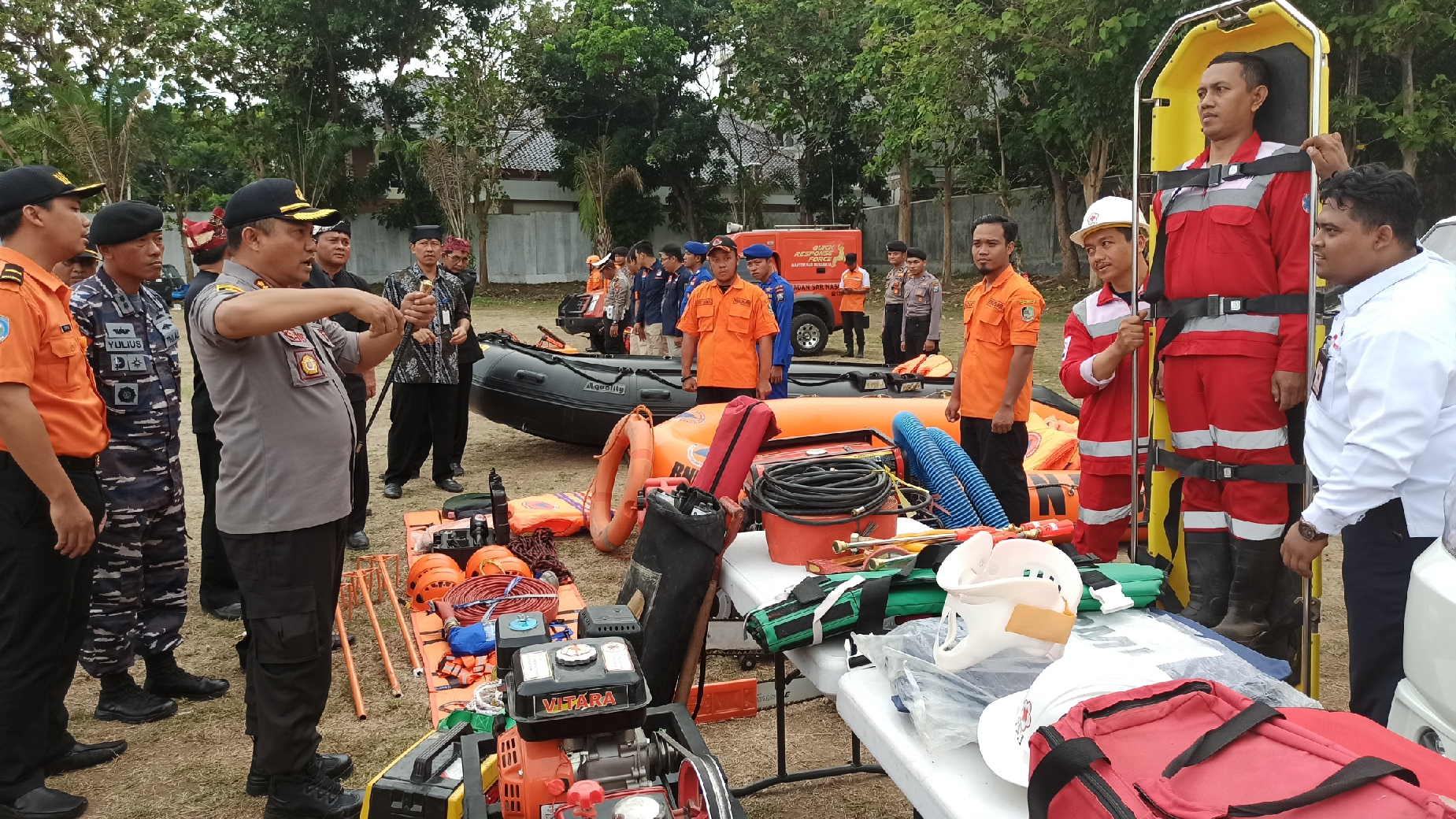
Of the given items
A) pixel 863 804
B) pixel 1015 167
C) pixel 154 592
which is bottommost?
pixel 863 804

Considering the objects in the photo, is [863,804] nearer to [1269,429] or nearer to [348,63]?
[1269,429]

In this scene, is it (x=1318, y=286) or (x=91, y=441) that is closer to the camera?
(x=1318, y=286)

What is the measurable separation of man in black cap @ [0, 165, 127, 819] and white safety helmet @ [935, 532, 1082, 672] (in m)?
2.46

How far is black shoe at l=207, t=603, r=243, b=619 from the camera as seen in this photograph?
14.5 ft

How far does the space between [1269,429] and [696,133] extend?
78.4 ft

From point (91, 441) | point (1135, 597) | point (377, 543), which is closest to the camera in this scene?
point (1135, 597)

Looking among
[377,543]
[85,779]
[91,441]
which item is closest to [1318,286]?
[91,441]

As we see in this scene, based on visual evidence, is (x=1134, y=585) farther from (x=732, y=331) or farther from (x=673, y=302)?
(x=673, y=302)

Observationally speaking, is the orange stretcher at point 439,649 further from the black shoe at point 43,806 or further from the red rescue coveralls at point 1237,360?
the red rescue coveralls at point 1237,360

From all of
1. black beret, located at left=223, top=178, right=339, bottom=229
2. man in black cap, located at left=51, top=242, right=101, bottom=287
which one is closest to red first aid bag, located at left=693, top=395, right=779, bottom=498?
black beret, located at left=223, top=178, right=339, bottom=229

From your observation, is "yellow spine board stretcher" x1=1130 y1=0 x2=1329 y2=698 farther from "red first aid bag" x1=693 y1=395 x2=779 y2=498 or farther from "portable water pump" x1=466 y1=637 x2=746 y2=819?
"portable water pump" x1=466 y1=637 x2=746 y2=819

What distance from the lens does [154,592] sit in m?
3.66

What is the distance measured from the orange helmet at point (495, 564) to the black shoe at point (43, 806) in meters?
1.80

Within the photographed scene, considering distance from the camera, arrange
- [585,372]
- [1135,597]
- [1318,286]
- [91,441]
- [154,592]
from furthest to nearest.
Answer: [585,372], [154,592], [91,441], [1318,286], [1135,597]
